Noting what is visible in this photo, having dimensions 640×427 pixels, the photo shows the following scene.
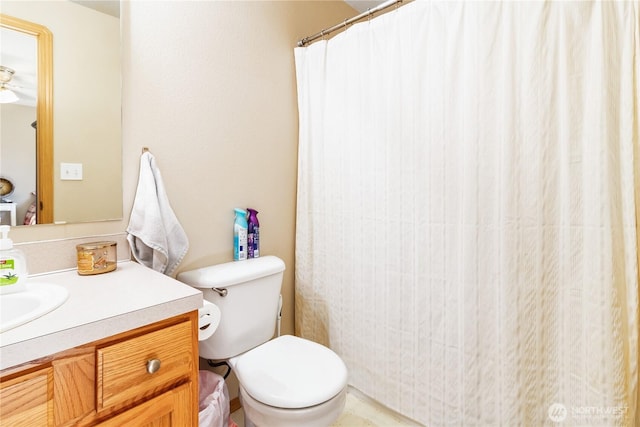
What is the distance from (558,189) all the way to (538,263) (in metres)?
0.27

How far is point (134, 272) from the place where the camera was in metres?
1.14

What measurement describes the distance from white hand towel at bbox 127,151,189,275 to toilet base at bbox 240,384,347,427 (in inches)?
24.1

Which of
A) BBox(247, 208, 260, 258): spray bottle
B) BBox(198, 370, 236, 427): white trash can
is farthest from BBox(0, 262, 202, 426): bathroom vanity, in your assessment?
BBox(247, 208, 260, 258): spray bottle

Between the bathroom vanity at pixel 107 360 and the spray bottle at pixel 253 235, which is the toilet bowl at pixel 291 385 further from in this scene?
the spray bottle at pixel 253 235

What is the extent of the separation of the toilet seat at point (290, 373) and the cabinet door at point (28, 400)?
24.7 inches

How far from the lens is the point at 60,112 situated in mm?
1138

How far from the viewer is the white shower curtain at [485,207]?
42.5 inches

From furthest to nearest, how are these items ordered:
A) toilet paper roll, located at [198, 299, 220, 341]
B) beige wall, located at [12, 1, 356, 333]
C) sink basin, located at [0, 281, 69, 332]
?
beige wall, located at [12, 1, 356, 333]
toilet paper roll, located at [198, 299, 220, 341]
sink basin, located at [0, 281, 69, 332]

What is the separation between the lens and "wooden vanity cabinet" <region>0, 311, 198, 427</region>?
0.65 metres

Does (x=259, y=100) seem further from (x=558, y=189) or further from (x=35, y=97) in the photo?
(x=558, y=189)

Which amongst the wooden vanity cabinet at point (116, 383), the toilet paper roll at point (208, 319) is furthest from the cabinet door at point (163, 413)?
the toilet paper roll at point (208, 319)

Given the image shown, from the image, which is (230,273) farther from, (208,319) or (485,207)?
(485,207)
